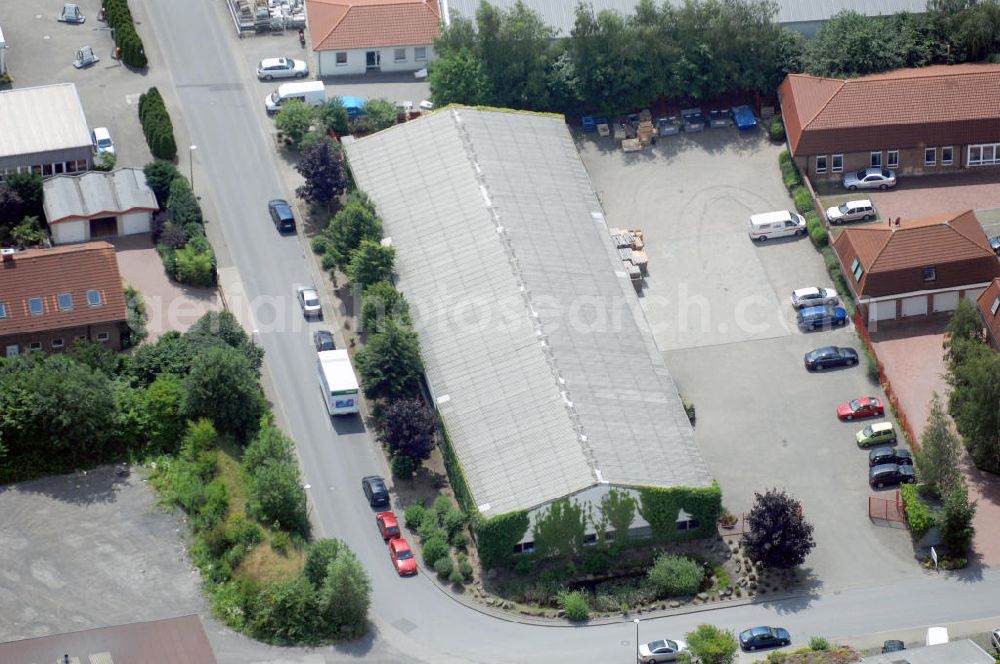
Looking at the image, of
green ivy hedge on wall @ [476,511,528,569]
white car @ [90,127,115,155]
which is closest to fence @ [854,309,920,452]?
green ivy hedge on wall @ [476,511,528,569]

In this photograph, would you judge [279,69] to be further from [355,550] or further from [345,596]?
[345,596]

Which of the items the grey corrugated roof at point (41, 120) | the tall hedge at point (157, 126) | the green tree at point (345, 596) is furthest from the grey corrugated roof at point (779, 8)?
the green tree at point (345, 596)

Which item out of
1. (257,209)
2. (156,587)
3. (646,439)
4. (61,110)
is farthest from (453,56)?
(156,587)

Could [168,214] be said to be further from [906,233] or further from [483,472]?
[906,233]

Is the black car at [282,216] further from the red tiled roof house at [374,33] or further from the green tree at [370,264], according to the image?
the red tiled roof house at [374,33]

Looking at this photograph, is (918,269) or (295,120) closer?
(918,269)

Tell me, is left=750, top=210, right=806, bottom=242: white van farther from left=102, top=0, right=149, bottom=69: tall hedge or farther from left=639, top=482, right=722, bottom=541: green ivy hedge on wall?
left=102, top=0, right=149, bottom=69: tall hedge

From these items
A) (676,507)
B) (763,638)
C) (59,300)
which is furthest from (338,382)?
(763,638)
